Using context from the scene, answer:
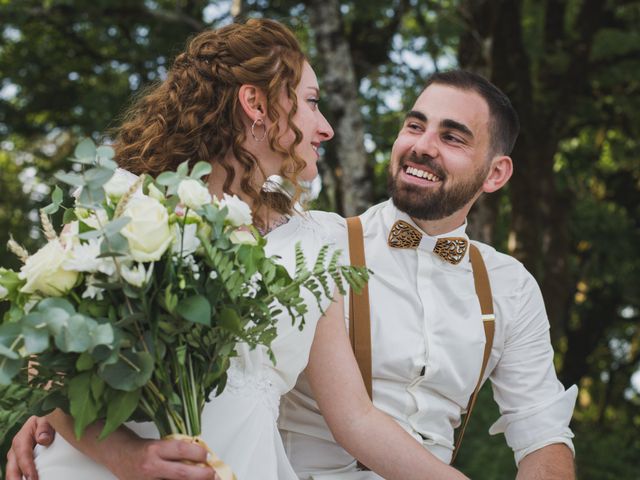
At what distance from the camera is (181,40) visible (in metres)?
10.6

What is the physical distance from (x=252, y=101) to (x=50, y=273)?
1012 millimetres

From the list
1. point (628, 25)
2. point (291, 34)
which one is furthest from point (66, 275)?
point (628, 25)

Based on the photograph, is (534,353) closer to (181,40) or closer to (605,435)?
(181,40)

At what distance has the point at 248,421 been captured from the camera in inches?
100

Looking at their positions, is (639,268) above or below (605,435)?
above

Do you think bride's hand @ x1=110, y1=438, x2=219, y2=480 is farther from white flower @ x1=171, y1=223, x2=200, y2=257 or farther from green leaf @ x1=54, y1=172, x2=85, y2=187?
green leaf @ x1=54, y1=172, x2=85, y2=187

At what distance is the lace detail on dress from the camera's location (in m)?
2.56

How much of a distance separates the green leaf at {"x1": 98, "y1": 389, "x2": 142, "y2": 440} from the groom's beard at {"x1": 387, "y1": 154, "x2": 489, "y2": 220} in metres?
1.63

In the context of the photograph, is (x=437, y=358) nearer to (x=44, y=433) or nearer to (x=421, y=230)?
(x=421, y=230)

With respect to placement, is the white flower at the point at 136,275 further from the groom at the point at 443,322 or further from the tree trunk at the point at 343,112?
the tree trunk at the point at 343,112

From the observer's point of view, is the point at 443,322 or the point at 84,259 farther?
the point at 443,322

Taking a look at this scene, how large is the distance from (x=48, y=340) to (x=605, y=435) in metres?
13.1

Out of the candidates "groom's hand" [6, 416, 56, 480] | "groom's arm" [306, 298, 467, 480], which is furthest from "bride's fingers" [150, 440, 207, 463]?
"groom's arm" [306, 298, 467, 480]

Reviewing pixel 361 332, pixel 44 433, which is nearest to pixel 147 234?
pixel 44 433
